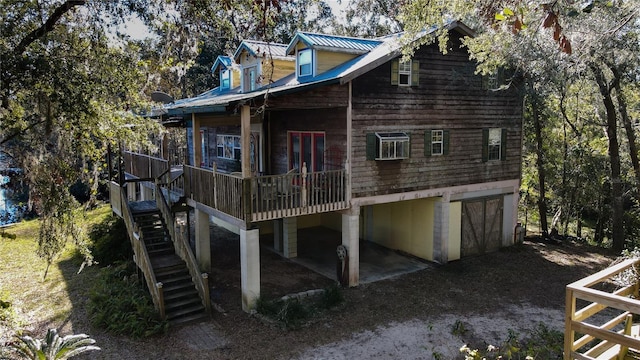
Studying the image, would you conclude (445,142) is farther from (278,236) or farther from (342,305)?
(278,236)

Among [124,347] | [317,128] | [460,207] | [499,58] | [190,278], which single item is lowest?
[124,347]

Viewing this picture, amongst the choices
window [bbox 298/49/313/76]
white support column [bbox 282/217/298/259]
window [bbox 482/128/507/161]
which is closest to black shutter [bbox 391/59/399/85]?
window [bbox 298/49/313/76]

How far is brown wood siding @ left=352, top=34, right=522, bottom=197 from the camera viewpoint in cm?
1400

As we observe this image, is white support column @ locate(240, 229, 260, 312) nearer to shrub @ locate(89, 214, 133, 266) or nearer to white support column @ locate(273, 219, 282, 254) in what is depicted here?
white support column @ locate(273, 219, 282, 254)

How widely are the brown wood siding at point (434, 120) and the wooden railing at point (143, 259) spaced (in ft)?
19.7

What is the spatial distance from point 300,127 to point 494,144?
7.04 metres

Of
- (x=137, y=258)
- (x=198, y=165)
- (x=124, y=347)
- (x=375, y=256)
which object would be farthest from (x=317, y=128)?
(x=124, y=347)

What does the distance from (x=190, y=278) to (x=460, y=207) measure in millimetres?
9305

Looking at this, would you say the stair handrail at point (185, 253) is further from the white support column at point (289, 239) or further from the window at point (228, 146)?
the window at point (228, 146)

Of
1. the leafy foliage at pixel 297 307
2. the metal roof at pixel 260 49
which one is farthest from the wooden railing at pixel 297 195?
the metal roof at pixel 260 49

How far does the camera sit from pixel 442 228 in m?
16.0

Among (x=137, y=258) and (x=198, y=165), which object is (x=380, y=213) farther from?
(x=137, y=258)

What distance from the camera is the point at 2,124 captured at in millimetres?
9164

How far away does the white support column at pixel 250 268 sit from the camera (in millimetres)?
12180
